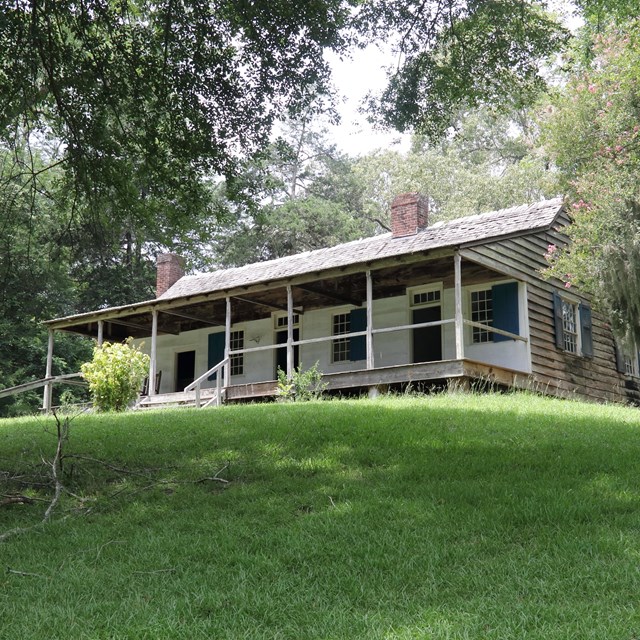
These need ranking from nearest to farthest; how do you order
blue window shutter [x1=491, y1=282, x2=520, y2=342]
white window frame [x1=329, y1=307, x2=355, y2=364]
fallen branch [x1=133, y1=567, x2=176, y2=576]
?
1. fallen branch [x1=133, y1=567, x2=176, y2=576]
2. blue window shutter [x1=491, y1=282, x2=520, y2=342]
3. white window frame [x1=329, y1=307, x2=355, y2=364]

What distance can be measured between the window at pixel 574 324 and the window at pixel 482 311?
1.67 m

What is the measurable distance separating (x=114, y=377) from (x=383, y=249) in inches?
260

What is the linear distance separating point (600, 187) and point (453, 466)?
9787 millimetres

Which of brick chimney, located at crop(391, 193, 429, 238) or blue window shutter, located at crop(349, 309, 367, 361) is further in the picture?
brick chimney, located at crop(391, 193, 429, 238)

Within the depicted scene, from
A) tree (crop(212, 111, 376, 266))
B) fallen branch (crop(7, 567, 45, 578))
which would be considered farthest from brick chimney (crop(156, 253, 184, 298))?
fallen branch (crop(7, 567, 45, 578))

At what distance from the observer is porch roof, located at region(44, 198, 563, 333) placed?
53.2ft

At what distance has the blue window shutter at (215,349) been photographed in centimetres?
2203

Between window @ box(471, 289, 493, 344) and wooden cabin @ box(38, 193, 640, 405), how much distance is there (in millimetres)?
22

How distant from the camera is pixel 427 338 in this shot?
18516mm

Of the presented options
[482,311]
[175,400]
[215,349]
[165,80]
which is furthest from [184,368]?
[165,80]

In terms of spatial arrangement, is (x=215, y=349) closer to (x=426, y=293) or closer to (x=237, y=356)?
(x=237, y=356)

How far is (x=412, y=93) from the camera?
11.1 meters

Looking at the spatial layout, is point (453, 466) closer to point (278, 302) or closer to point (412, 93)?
point (412, 93)

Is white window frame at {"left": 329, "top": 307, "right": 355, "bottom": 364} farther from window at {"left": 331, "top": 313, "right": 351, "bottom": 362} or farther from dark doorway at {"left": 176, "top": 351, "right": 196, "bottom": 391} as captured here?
dark doorway at {"left": 176, "top": 351, "right": 196, "bottom": 391}
